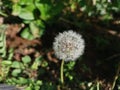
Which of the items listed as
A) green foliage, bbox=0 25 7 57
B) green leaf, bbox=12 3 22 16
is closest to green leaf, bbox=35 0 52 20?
green leaf, bbox=12 3 22 16

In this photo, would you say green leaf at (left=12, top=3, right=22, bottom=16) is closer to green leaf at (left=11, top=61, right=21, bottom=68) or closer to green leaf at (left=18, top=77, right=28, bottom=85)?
green leaf at (left=11, top=61, right=21, bottom=68)

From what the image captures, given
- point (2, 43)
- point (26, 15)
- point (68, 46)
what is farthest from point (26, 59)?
point (68, 46)

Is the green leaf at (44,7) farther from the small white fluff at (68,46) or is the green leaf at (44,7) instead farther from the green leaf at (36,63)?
the small white fluff at (68,46)

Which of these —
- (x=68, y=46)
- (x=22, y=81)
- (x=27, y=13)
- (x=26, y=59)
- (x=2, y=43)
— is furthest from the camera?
(x=27, y=13)

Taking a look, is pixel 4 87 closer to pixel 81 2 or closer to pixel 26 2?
pixel 26 2

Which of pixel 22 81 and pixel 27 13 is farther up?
pixel 27 13

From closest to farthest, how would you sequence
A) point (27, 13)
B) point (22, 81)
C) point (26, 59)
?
point (22, 81) → point (26, 59) → point (27, 13)

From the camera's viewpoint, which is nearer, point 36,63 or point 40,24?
point 36,63

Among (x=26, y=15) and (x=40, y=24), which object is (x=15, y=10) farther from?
(x=40, y=24)

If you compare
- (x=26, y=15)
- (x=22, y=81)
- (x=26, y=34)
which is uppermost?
(x=26, y=15)
